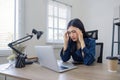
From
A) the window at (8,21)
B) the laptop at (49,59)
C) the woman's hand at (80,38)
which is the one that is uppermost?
the window at (8,21)

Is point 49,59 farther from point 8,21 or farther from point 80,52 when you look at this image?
point 8,21

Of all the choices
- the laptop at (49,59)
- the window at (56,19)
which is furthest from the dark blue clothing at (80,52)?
the window at (56,19)

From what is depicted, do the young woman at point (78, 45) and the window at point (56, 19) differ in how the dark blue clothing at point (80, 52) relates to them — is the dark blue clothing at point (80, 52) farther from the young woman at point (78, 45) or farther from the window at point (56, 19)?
the window at point (56, 19)

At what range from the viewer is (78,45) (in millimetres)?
1846

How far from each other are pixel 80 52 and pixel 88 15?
2938 millimetres

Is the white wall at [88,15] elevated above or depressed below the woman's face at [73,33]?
above

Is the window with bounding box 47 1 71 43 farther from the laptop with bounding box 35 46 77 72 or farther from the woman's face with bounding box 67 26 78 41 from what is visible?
the laptop with bounding box 35 46 77 72

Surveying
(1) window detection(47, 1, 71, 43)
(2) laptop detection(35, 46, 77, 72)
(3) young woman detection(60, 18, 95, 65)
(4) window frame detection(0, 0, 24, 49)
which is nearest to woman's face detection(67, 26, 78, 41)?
(3) young woman detection(60, 18, 95, 65)

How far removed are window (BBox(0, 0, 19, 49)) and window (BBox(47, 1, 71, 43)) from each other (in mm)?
903

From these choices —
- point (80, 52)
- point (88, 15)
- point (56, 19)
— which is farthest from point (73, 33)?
point (88, 15)

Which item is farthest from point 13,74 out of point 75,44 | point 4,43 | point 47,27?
point 47,27

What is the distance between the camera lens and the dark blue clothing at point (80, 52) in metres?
1.68

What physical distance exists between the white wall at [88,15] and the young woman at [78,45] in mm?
1332

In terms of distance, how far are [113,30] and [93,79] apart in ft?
9.99
